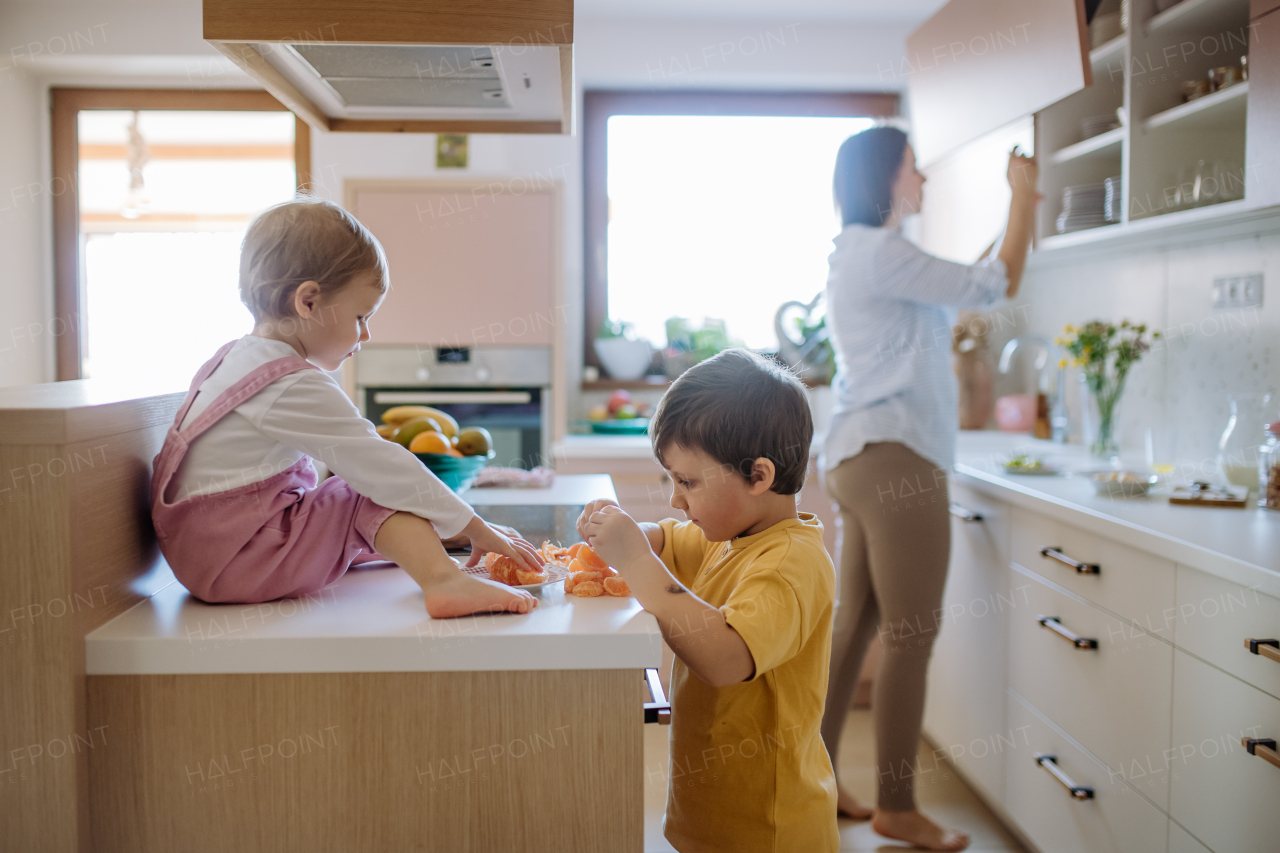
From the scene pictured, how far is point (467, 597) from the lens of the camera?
0.91 m

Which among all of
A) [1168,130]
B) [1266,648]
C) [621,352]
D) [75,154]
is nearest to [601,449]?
[621,352]

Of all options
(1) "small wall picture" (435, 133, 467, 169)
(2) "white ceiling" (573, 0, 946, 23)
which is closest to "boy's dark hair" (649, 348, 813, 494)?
(1) "small wall picture" (435, 133, 467, 169)

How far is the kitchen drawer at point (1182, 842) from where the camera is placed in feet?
4.71

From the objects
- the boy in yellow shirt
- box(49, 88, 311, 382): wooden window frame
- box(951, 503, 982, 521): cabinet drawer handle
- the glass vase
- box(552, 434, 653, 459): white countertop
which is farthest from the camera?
box(49, 88, 311, 382): wooden window frame

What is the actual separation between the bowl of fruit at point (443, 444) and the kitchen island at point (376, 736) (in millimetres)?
568

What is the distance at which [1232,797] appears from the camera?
1.35 m

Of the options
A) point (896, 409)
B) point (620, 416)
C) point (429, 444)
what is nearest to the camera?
point (429, 444)

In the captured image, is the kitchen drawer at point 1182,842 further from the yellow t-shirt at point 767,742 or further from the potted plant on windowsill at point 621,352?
the potted plant on windowsill at point 621,352

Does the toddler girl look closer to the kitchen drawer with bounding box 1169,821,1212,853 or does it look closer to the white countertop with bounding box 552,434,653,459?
the kitchen drawer with bounding box 1169,821,1212,853

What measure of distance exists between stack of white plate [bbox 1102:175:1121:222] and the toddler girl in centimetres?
184

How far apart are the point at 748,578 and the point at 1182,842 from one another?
3.37ft

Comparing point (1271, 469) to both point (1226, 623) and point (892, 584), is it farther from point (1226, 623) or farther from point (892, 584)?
point (892, 584)

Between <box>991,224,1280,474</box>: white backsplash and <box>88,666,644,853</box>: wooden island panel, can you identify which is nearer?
<box>88,666,644,853</box>: wooden island panel

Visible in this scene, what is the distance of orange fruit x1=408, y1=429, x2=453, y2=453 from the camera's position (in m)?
1.46
